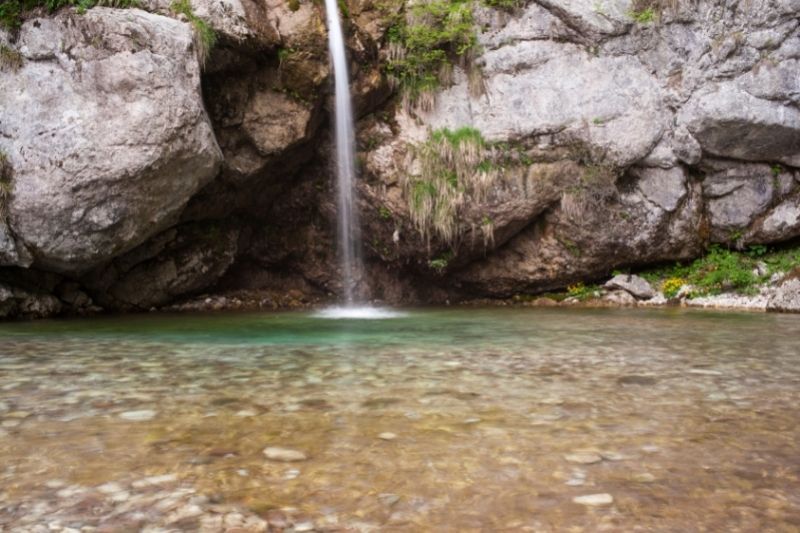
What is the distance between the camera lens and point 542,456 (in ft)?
9.70

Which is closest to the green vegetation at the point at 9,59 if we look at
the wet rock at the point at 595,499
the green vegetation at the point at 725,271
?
the wet rock at the point at 595,499

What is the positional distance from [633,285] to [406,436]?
10.7m

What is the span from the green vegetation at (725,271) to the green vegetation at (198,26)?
9684mm

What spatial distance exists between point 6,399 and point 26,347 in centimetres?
281

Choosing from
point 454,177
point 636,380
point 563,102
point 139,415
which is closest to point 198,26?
point 454,177

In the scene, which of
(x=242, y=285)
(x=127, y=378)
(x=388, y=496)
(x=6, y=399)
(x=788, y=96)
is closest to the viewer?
(x=388, y=496)

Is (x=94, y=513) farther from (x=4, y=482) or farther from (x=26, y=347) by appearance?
(x=26, y=347)

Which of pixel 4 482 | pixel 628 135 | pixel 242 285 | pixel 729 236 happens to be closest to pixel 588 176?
pixel 628 135

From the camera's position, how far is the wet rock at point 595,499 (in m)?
2.42

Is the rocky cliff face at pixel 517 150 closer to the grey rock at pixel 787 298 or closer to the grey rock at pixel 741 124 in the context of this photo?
the grey rock at pixel 741 124

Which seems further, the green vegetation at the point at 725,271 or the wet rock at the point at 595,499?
the green vegetation at the point at 725,271

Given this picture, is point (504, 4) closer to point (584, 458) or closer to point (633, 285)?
point (633, 285)

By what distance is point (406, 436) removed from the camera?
129 inches

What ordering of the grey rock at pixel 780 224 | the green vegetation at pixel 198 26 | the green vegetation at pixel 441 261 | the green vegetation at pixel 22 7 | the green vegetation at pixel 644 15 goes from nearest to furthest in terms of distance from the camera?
the green vegetation at pixel 22 7 → the green vegetation at pixel 198 26 → the grey rock at pixel 780 224 → the green vegetation at pixel 644 15 → the green vegetation at pixel 441 261
